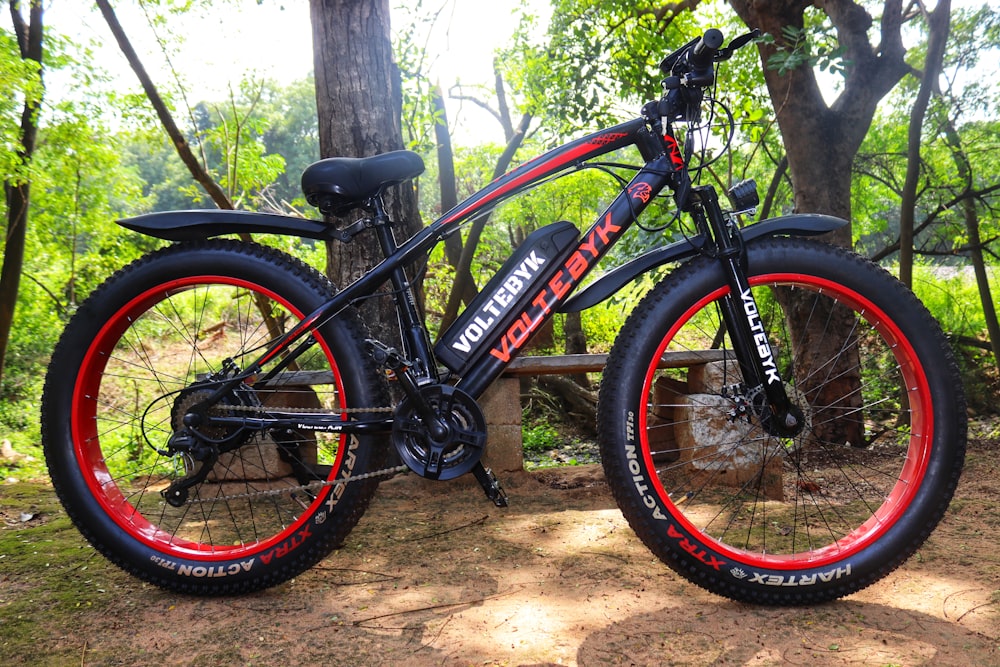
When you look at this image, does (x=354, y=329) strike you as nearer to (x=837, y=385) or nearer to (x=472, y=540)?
(x=472, y=540)

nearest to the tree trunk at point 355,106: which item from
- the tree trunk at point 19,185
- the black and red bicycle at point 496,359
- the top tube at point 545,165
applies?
the black and red bicycle at point 496,359

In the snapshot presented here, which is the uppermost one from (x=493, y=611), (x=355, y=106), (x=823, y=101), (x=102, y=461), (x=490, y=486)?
(x=823, y=101)

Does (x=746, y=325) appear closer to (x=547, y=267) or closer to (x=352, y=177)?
(x=547, y=267)

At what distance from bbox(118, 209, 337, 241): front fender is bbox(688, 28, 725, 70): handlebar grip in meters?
1.30

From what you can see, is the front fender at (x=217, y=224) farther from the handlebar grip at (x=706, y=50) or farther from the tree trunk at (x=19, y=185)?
the tree trunk at (x=19, y=185)

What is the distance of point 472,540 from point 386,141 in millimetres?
1945

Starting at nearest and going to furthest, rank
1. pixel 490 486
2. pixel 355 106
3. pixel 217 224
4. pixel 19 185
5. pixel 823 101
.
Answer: pixel 490 486 → pixel 217 224 → pixel 355 106 → pixel 823 101 → pixel 19 185

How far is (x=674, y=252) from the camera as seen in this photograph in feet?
7.55

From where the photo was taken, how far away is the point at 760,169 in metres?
8.20

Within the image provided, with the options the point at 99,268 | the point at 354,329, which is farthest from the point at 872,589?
the point at 99,268

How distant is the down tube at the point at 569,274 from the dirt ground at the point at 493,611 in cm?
72

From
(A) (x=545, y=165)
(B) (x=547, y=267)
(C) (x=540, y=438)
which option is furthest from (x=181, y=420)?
(C) (x=540, y=438)

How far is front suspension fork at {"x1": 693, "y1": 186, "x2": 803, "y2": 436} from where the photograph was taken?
2.26 metres

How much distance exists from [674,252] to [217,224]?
1.56 meters
